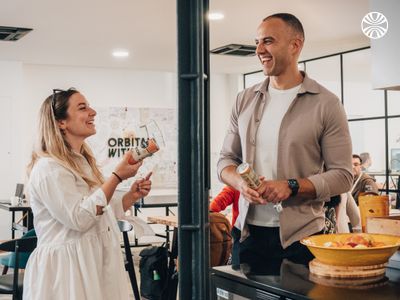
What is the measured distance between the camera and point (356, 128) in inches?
333

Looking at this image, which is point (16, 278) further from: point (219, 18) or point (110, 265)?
point (219, 18)

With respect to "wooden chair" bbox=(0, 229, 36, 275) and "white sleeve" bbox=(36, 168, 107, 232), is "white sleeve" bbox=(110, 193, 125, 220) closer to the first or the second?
"white sleeve" bbox=(36, 168, 107, 232)

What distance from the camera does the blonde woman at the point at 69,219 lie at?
2629 millimetres

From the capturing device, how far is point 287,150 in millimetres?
2170

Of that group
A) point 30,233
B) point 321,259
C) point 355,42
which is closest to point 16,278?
point 30,233

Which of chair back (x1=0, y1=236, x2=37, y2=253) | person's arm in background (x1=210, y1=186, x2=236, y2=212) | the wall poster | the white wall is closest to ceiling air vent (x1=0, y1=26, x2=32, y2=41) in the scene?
the white wall

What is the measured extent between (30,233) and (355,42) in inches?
210

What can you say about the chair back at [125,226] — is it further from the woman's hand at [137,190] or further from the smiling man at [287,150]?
the smiling man at [287,150]

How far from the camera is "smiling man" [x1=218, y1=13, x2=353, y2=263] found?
2129 millimetres

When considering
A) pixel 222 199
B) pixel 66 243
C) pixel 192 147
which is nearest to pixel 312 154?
pixel 192 147

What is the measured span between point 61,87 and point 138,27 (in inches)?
119

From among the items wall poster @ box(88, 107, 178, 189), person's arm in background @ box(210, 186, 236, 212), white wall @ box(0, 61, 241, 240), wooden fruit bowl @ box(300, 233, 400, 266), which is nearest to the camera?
wooden fruit bowl @ box(300, 233, 400, 266)

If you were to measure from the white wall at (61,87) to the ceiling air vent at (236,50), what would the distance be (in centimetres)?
191

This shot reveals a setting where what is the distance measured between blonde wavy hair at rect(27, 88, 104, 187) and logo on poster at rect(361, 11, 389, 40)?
1730 millimetres
